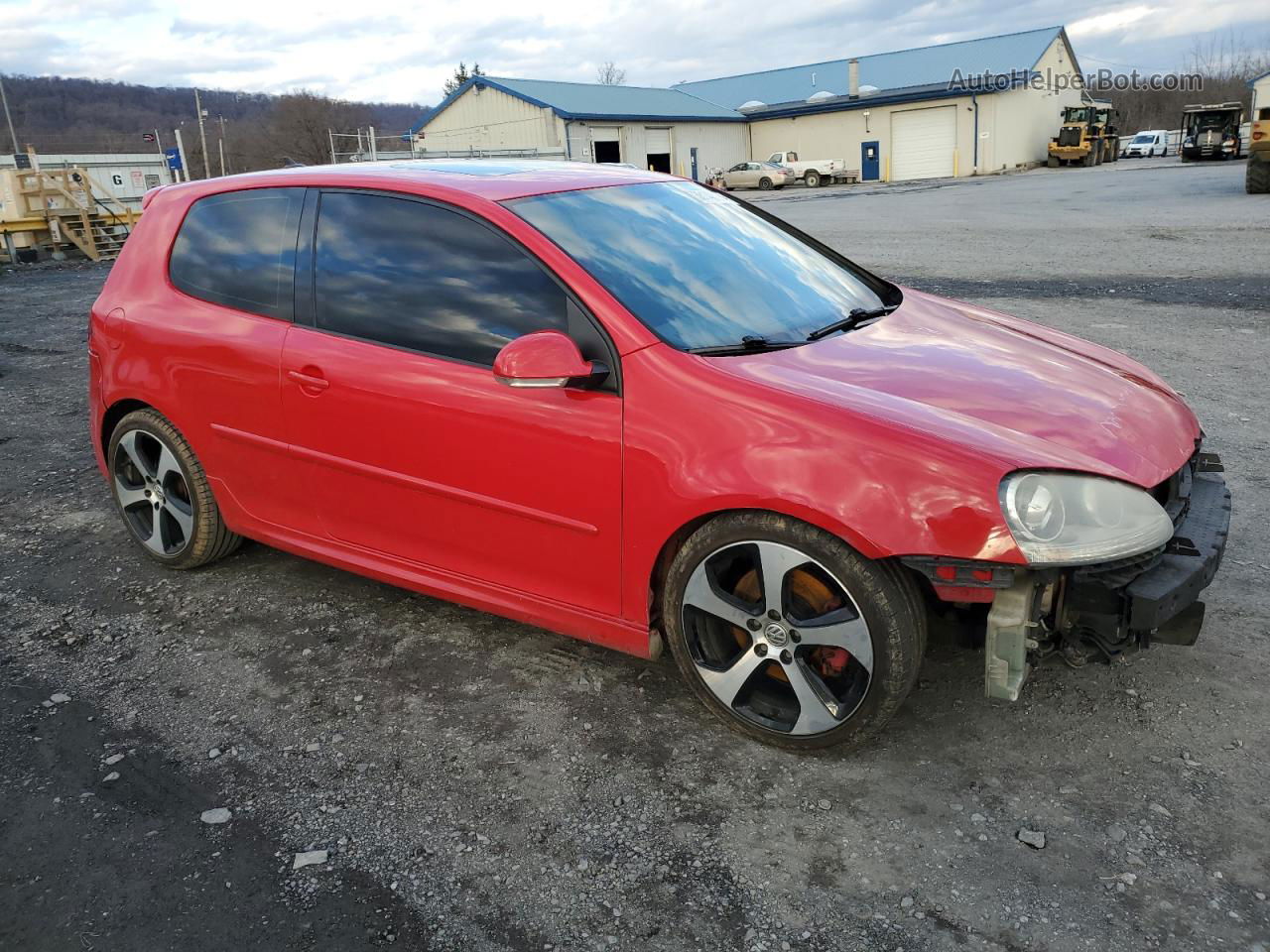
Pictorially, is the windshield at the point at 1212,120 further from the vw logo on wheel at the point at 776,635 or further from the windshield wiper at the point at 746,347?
the vw logo on wheel at the point at 776,635

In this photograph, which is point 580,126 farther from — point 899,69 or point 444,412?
point 444,412

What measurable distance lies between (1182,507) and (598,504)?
1.68 meters

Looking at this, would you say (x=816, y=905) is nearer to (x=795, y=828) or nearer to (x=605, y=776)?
(x=795, y=828)

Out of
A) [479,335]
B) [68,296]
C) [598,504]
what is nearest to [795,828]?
[598,504]

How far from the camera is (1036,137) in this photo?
50.8m

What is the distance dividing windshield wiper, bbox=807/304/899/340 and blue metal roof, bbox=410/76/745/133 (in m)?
43.7

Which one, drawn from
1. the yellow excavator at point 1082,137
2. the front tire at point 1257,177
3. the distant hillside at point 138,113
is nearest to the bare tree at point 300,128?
the distant hillside at point 138,113

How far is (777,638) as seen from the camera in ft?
9.21

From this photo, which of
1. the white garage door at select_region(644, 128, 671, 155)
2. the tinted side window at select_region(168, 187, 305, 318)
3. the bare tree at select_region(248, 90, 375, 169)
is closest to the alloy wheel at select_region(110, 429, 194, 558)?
the tinted side window at select_region(168, 187, 305, 318)

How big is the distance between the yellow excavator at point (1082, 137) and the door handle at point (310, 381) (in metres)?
48.2

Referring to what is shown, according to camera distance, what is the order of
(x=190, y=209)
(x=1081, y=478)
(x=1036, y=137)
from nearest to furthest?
1. (x=1081, y=478)
2. (x=190, y=209)
3. (x=1036, y=137)

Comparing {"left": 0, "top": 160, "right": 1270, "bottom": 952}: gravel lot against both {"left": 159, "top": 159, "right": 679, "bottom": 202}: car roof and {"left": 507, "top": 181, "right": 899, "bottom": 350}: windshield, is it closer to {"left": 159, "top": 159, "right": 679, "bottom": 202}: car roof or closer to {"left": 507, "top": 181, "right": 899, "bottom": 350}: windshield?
{"left": 507, "top": 181, "right": 899, "bottom": 350}: windshield

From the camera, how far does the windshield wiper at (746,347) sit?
117 inches

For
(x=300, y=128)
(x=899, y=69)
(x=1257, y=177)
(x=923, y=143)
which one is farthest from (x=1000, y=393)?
(x=300, y=128)
